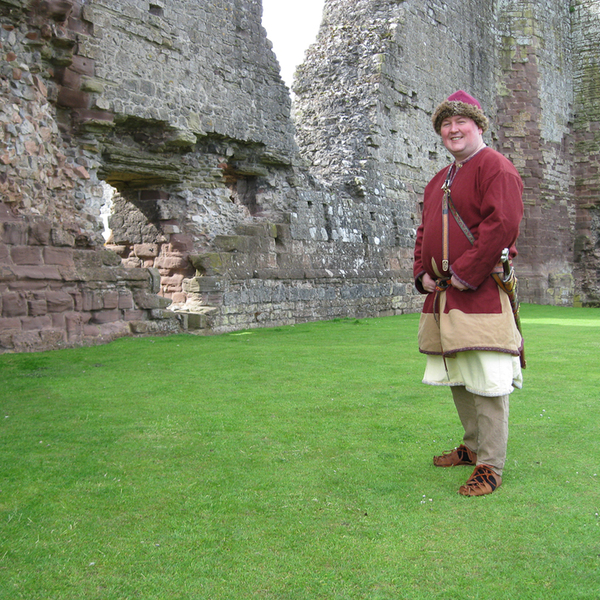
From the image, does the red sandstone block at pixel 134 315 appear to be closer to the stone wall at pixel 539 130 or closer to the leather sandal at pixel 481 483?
the leather sandal at pixel 481 483

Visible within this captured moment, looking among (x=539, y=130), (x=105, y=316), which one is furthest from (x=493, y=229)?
(x=539, y=130)

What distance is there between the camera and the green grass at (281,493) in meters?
2.19

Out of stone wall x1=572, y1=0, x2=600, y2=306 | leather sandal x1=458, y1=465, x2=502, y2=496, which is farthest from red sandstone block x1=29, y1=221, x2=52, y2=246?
stone wall x1=572, y1=0, x2=600, y2=306

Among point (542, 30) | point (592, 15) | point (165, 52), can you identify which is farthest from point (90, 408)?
point (592, 15)

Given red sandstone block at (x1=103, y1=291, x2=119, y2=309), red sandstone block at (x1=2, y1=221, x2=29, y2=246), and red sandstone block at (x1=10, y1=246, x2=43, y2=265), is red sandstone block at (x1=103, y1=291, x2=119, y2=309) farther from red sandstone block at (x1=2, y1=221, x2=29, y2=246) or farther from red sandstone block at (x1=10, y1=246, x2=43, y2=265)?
red sandstone block at (x1=2, y1=221, x2=29, y2=246)

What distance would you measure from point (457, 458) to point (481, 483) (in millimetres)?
418

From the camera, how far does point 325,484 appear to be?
10.2 feet

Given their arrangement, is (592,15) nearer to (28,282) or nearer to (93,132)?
(93,132)

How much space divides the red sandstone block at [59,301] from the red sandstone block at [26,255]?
1.26ft

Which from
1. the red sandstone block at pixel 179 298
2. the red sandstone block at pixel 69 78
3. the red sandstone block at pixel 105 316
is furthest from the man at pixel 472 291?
the red sandstone block at pixel 179 298

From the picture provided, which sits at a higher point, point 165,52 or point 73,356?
point 165,52

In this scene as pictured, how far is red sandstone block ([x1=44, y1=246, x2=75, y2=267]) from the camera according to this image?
290 inches

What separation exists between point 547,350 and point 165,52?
641 centimetres

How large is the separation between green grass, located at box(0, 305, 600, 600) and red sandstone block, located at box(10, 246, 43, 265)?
1.69m
